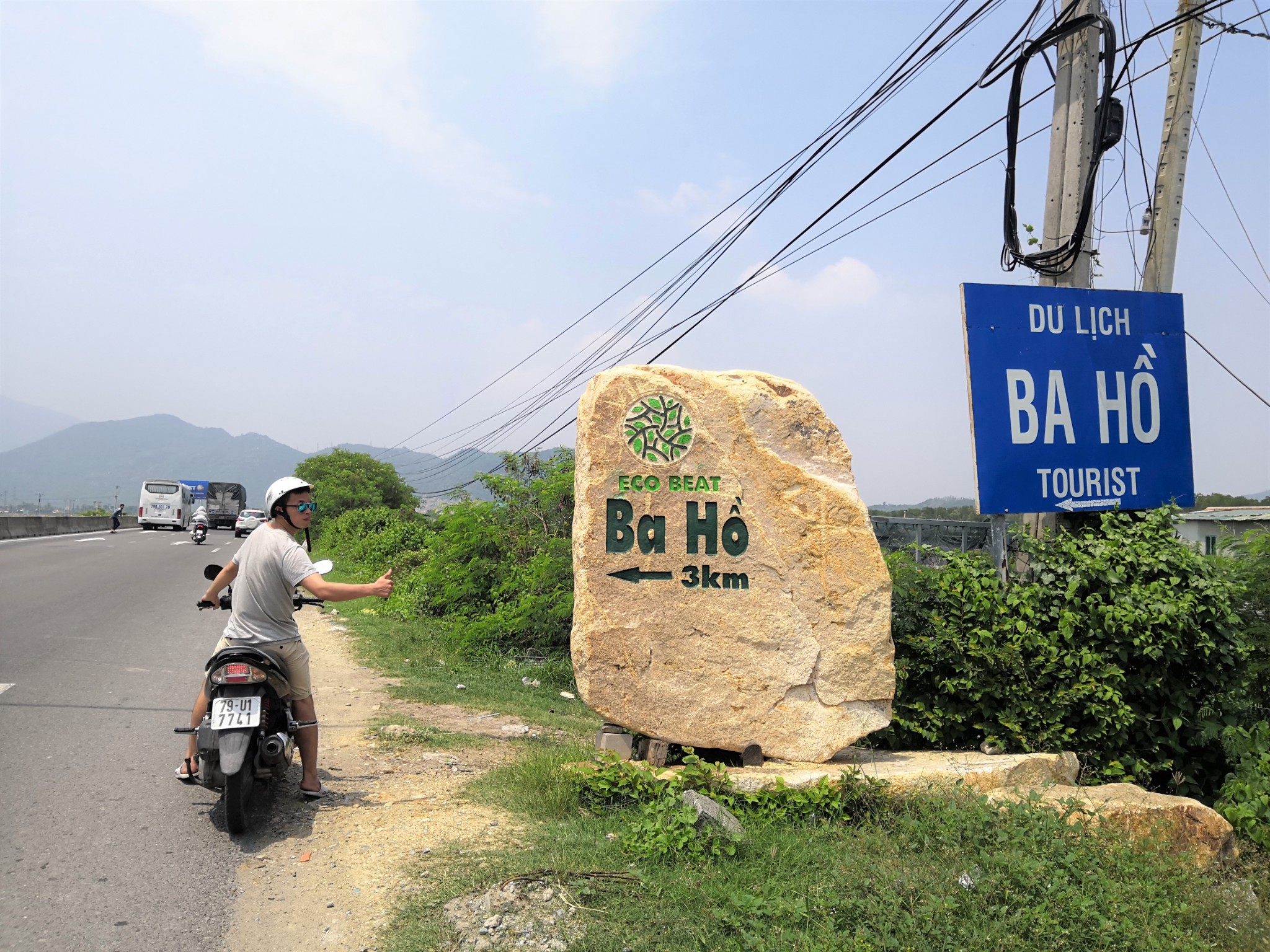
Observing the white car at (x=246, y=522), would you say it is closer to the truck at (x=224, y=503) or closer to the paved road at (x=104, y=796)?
the truck at (x=224, y=503)

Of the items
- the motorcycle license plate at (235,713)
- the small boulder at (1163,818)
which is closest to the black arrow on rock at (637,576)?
the motorcycle license plate at (235,713)

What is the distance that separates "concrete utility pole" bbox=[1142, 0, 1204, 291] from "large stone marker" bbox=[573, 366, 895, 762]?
477 centimetres

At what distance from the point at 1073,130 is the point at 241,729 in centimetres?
702

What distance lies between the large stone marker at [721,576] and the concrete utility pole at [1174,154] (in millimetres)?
4773

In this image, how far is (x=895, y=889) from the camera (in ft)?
11.8

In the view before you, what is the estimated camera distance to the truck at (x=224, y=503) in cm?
4769

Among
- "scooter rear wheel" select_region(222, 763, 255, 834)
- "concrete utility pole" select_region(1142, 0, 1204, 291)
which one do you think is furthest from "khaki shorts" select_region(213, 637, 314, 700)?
"concrete utility pole" select_region(1142, 0, 1204, 291)

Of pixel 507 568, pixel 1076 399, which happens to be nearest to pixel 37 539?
pixel 507 568

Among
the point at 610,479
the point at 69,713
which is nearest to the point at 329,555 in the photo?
the point at 69,713

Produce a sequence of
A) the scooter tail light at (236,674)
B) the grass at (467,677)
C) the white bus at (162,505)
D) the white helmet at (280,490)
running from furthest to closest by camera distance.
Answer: the white bus at (162,505) → the grass at (467,677) → the white helmet at (280,490) → the scooter tail light at (236,674)

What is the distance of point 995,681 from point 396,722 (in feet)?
14.7

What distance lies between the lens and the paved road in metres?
3.45

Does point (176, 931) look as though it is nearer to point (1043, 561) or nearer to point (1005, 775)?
point (1005, 775)

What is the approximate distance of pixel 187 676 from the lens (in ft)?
26.0
